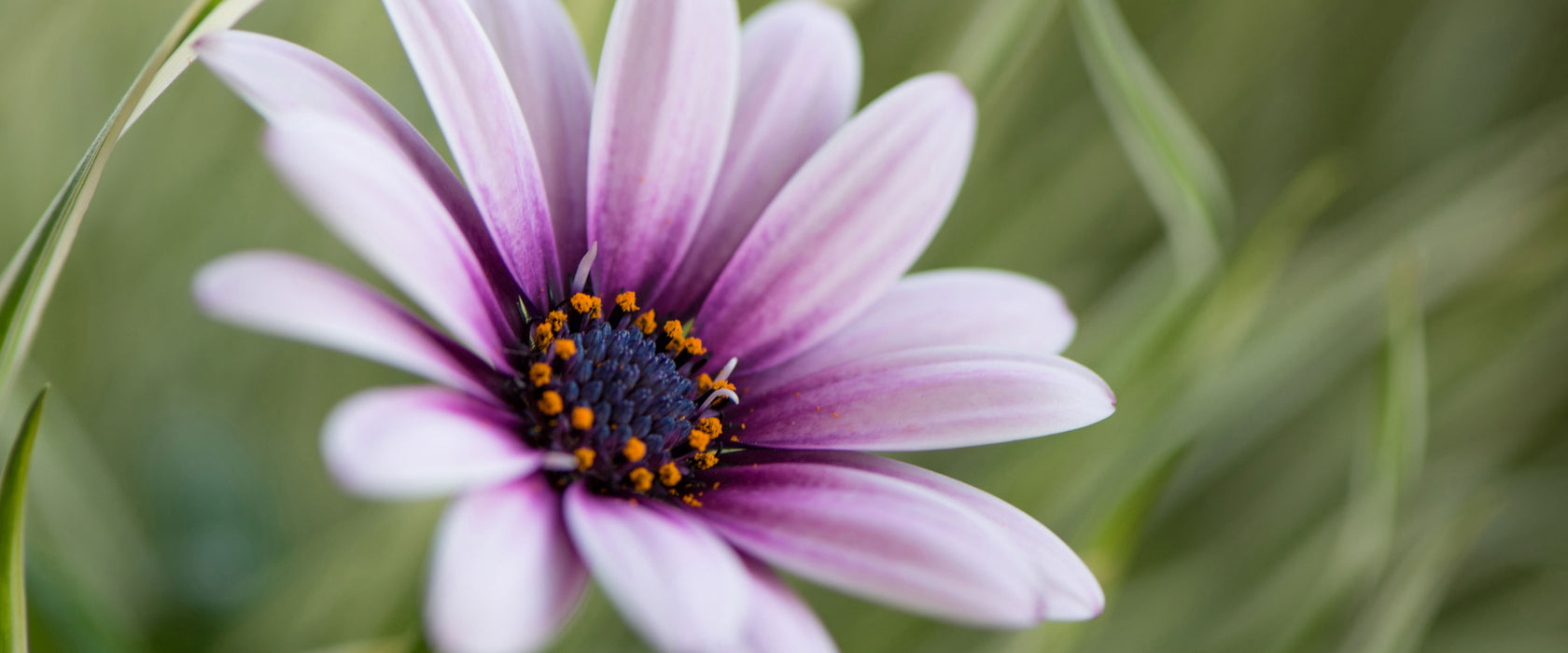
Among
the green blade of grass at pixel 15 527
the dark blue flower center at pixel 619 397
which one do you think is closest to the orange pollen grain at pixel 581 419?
the dark blue flower center at pixel 619 397

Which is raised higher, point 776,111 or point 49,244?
point 776,111

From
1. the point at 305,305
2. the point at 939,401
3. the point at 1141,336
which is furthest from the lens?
the point at 1141,336

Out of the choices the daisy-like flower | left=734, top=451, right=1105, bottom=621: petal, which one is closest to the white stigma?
the daisy-like flower

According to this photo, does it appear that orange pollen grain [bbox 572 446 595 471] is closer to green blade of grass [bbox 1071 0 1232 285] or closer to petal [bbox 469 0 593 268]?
petal [bbox 469 0 593 268]

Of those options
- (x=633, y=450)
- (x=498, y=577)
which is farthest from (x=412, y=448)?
(x=633, y=450)

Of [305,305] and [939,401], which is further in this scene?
[939,401]

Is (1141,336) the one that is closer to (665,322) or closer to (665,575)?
(665,322)
